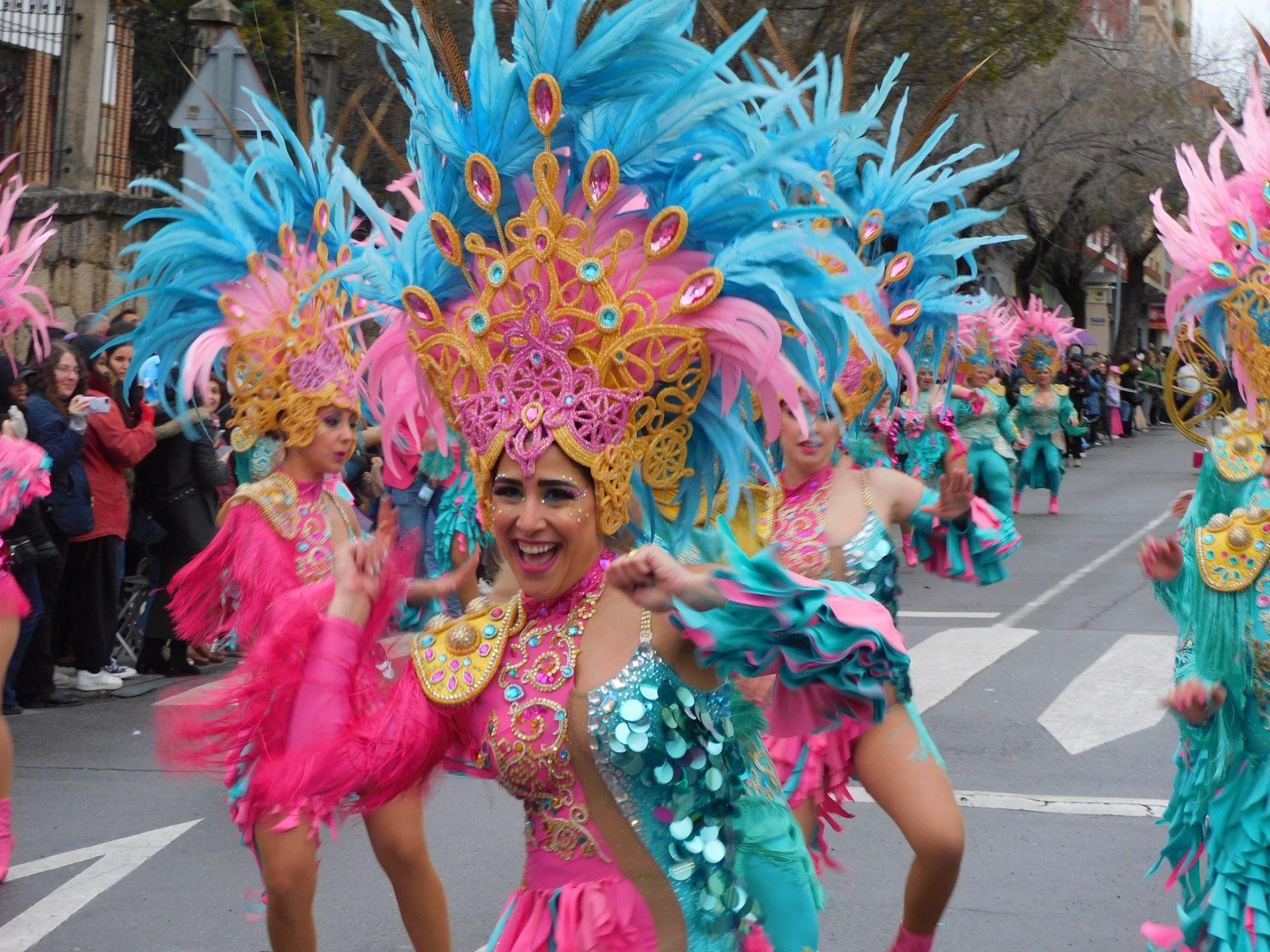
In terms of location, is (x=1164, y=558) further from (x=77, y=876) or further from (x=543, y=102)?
(x=77, y=876)

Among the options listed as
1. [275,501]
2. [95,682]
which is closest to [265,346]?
[275,501]

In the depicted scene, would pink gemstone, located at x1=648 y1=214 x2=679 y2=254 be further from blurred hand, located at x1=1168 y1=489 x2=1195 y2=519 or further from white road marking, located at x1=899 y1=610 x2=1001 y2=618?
white road marking, located at x1=899 y1=610 x2=1001 y2=618

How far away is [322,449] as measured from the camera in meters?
5.25

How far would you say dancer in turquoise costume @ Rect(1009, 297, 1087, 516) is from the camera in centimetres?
1923

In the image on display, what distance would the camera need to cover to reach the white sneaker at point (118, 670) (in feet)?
31.1

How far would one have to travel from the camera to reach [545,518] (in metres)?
2.92

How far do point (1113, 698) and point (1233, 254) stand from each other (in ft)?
15.4

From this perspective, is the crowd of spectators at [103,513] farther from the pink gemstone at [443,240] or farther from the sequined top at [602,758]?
the sequined top at [602,758]

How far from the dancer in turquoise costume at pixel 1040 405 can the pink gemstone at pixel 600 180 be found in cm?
1660

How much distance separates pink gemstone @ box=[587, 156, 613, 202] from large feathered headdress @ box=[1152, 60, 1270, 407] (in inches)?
89.9

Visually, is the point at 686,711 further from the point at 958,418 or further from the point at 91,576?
the point at 958,418

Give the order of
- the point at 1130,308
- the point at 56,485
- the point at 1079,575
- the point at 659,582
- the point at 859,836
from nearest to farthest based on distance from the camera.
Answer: the point at 659,582
the point at 859,836
the point at 56,485
the point at 1079,575
the point at 1130,308

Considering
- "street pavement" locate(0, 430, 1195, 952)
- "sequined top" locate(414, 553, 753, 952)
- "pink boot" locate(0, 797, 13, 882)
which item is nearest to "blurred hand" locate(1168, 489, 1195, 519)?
"street pavement" locate(0, 430, 1195, 952)

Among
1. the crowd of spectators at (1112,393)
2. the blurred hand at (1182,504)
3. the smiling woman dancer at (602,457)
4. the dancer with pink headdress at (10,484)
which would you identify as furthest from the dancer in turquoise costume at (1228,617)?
the crowd of spectators at (1112,393)
